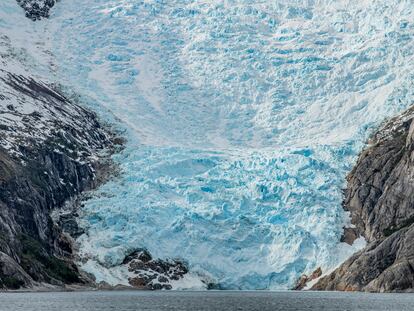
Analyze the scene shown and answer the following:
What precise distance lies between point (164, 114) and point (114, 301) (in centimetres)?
8971

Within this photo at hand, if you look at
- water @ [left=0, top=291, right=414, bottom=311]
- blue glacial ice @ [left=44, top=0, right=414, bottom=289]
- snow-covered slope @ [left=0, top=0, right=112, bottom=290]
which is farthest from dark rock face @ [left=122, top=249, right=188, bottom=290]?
water @ [left=0, top=291, right=414, bottom=311]

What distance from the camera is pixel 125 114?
648ft

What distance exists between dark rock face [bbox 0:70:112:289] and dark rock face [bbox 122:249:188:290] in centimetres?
937

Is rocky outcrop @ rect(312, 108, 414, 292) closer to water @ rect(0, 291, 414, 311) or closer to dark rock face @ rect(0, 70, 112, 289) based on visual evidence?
water @ rect(0, 291, 414, 311)

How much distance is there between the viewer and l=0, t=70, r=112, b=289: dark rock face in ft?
471

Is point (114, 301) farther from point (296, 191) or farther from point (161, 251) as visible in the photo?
point (296, 191)

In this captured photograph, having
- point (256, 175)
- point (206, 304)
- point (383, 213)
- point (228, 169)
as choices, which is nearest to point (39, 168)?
point (228, 169)

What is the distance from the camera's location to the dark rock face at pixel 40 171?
14350cm

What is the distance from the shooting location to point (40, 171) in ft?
554

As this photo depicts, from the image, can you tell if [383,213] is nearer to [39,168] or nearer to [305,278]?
[305,278]

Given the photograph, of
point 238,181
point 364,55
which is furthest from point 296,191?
point 364,55

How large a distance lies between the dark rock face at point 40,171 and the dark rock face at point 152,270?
9375 millimetres

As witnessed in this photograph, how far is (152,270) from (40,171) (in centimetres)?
2855

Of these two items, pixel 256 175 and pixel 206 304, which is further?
pixel 256 175
